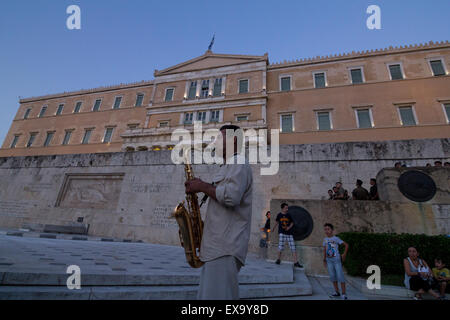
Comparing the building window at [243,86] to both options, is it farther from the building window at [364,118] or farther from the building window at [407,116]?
the building window at [407,116]

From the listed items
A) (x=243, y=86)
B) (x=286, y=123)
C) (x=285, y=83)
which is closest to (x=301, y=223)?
(x=286, y=123)

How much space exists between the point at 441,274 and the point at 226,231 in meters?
5.94

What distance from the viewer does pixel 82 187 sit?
43.7 ft

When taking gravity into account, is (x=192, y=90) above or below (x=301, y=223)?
above

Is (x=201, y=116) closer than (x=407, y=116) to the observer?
No

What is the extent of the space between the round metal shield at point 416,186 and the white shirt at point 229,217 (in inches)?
298

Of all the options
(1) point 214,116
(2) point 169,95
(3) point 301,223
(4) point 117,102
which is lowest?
(3) point 301,223

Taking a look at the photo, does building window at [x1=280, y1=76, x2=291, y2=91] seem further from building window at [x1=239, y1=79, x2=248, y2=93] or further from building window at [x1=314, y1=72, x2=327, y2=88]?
building window at [x1=239, y1=79, x2=248, y2=93]

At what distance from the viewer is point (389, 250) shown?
552cm

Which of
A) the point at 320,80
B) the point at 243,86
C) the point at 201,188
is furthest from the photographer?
the point at 243,86

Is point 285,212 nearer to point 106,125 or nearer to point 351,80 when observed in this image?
point 351,80

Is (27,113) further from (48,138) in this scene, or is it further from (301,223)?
(301,223)

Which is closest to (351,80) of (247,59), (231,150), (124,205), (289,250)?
(247,59)

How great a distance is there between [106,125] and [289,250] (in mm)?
35592
